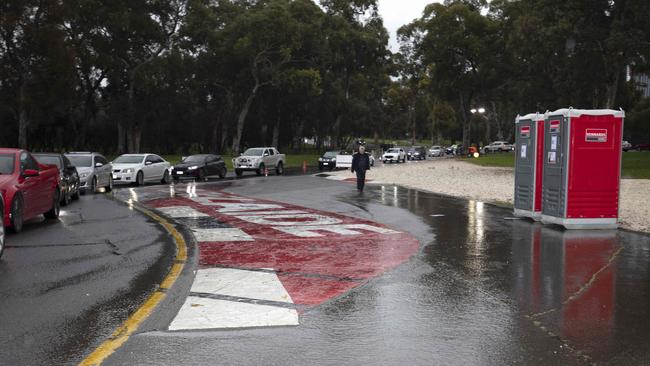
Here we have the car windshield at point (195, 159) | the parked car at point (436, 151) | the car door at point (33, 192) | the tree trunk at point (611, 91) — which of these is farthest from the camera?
the parked car at point (436, 151)

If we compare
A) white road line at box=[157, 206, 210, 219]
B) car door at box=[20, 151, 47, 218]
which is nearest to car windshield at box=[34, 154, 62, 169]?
white road line at box=[157, 206, 210, 219]

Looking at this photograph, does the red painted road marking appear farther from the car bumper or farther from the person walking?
the car bumper

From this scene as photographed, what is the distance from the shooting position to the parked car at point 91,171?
2139 cm

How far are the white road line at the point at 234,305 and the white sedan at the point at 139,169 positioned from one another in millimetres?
19300

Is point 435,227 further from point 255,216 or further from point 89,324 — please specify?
point 89,324

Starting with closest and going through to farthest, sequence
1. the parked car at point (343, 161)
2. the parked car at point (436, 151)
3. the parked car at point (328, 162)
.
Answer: the parked car at point (328, 162) < the parked car at point (343, 161) < the parked car at point (436, 151)

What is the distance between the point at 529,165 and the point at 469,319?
8917 mm

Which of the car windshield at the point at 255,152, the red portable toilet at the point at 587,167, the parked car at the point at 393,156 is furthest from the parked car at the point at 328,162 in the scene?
the red portable toilet at the point at 587,167

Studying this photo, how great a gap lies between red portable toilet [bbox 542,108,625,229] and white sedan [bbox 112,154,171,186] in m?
18.2

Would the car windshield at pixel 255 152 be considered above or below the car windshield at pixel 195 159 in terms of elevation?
above

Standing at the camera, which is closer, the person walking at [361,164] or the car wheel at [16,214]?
the car wheel at [16,214]

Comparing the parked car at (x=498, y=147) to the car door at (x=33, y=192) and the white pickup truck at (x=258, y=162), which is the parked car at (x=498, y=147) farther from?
the car door at (x=33, y=192)

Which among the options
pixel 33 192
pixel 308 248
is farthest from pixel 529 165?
pixel 33 192

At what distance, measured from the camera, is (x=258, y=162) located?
3588cm
